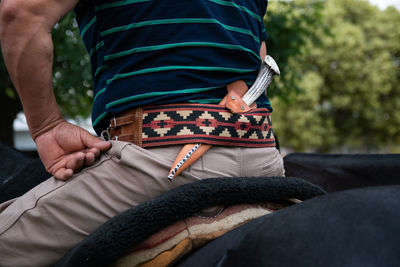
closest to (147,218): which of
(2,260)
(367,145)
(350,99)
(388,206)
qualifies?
(2,260)

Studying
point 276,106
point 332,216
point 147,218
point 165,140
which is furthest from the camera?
point 276,106

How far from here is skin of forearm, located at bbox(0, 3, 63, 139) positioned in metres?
1.24

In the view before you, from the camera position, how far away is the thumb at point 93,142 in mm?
1352

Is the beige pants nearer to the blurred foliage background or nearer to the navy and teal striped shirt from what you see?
the navy and teal striped shirt

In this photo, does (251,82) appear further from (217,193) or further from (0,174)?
(0,174)

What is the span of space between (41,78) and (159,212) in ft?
2.03

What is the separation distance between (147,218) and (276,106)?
18823mm

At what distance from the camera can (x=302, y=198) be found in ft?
4.52

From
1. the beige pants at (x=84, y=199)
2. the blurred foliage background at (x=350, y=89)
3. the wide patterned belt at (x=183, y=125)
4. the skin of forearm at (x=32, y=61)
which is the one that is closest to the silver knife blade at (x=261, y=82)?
the wide patterned belt at (x=183, y=125)

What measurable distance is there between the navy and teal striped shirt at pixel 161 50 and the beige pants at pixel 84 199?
199 mm

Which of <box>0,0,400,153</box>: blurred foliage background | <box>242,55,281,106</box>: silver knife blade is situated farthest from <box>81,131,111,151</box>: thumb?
<box>0,0,400,153</box>: blurred foliage background

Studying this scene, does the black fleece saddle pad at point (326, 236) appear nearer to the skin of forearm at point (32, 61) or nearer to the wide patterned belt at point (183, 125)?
the wide patterned belt at point (183, 125)

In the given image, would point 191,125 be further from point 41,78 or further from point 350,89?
point 350,89

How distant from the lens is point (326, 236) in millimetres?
908
